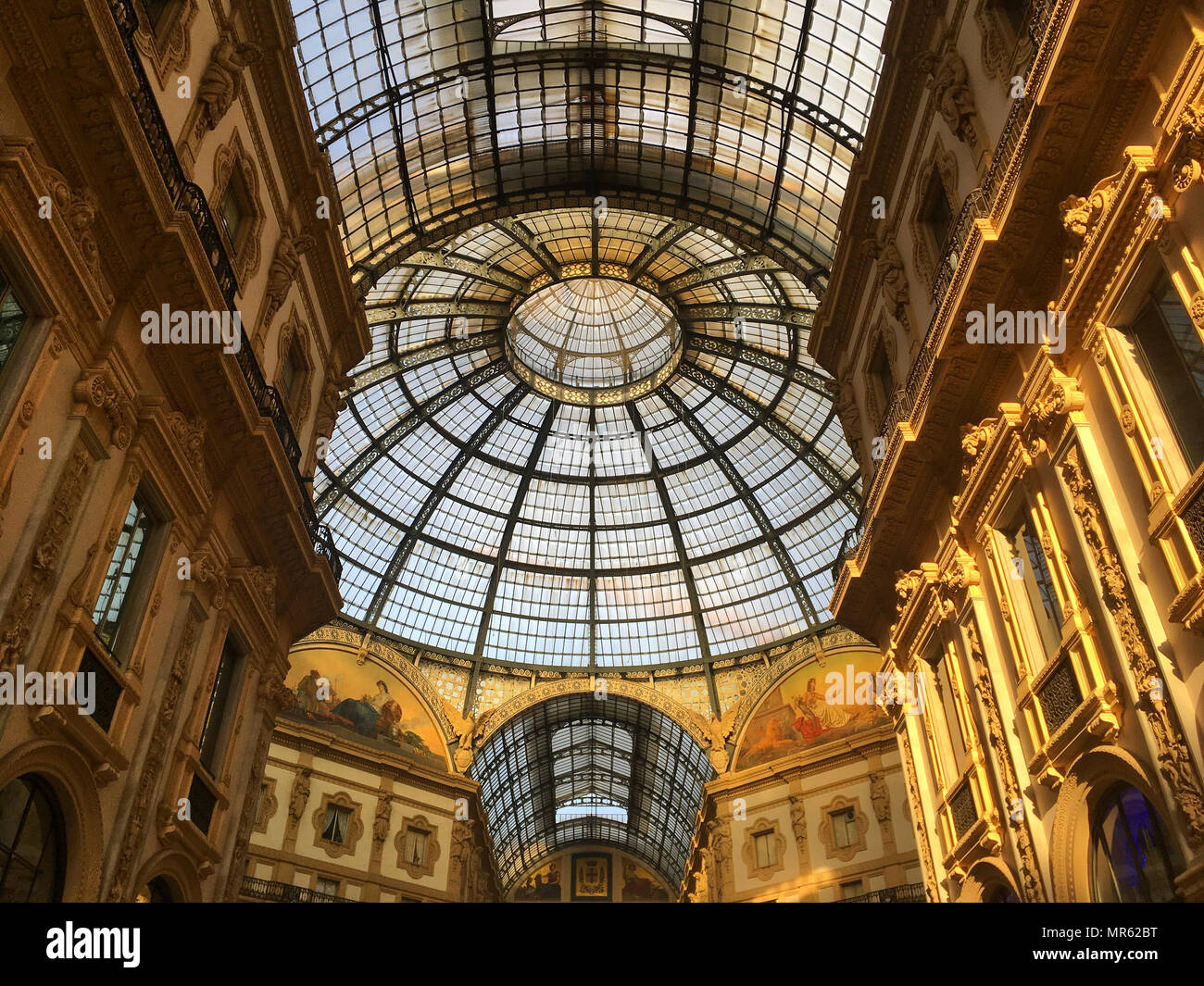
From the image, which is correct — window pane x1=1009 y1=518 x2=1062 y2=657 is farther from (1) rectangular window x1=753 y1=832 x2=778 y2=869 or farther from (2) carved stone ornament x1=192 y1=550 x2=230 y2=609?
(1) rectangular window x1=753 y1=832 x2=778 y2=869

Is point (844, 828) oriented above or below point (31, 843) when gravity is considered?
above

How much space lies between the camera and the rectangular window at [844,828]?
1352 inches

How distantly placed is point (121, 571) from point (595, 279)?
2862 cm

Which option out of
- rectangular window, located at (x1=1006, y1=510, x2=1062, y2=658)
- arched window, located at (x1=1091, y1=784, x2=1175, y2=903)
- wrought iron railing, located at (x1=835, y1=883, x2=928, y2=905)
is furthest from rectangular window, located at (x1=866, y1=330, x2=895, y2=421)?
wrought iron railing, located at (x1=835, y1=883, x2=928, y2=905)

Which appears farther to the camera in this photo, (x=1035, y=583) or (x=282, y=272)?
(x=282, y=272)

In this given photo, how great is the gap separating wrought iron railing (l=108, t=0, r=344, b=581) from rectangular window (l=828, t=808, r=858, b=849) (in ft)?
79.5

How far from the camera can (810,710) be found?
1531 inches

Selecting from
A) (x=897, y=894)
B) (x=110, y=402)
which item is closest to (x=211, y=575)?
(x=110, y=402)

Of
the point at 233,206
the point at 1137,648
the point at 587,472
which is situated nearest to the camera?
the point at 1137,648

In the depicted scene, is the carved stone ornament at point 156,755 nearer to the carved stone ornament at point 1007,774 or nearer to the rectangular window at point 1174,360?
the carved stone ornament at point 1007,774

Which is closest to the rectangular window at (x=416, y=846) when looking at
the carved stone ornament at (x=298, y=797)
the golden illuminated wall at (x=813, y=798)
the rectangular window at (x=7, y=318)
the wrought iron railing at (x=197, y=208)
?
the carved stone ornament at (x=298, y=797)

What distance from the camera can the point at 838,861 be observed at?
112 ft

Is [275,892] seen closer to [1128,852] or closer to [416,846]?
[416,846]

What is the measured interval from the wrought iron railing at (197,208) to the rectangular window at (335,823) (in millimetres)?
18917
